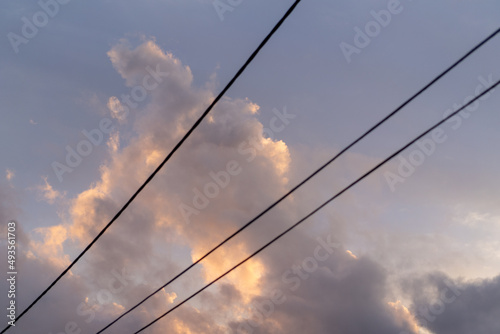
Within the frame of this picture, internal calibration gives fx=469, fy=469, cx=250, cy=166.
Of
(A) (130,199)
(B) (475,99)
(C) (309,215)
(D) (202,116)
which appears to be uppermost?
(A) (130,199)

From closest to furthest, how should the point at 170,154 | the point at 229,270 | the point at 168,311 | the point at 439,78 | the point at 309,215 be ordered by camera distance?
the point at 439,78 < the point at 170,154 < the point at 309,215 < the point at 229,270 < the point at 168,311

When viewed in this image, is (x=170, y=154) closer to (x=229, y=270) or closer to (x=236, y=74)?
(x=236, y=74)

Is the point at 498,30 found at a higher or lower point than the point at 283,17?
lower

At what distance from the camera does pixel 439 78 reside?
10.6 meters

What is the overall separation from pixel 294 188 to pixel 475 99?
16.8 feet

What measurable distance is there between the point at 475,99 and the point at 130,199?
9318 millimetres

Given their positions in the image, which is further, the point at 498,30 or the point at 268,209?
the point at 268,209

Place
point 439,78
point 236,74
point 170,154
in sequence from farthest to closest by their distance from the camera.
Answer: point 170,154, point 439,78, point 236,74

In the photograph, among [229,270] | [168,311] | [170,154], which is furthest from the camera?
[168,311]

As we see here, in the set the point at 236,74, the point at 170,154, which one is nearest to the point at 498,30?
the point at 236,74

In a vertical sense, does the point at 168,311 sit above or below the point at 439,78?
above

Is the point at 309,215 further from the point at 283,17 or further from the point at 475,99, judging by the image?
the point at 283,17

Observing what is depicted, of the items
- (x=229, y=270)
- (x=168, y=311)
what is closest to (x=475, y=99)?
(x=229, y=270)

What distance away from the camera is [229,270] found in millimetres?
15422
